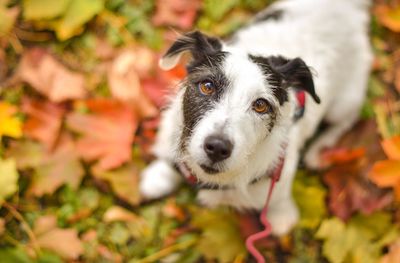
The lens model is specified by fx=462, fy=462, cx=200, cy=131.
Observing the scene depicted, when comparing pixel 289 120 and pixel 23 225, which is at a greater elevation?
pixel 289 120

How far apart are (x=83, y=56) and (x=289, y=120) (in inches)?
83.7

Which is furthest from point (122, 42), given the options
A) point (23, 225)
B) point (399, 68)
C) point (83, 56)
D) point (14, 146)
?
point (399, 68)

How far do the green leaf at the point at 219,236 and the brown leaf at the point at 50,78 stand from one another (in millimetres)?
1459

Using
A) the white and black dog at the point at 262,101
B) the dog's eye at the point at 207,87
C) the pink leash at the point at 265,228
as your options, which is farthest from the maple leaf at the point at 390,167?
the dog's eye at the point at 207,87

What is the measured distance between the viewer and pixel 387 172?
350cm

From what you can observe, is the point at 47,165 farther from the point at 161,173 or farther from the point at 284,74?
the point at 284,74

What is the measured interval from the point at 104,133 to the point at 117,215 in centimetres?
64

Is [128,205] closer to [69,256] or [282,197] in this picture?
[69,256]

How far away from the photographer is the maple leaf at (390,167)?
3.45m

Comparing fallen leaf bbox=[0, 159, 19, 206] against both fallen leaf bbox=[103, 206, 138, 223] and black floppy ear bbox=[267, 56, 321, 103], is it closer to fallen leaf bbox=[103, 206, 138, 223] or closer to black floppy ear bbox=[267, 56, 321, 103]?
fallen leaf bbox=[103, 206, 138, 223]

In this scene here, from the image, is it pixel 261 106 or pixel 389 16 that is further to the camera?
pixel 389 16

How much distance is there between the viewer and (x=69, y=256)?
3240 mm

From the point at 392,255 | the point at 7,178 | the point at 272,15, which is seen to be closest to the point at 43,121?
the point at 7,178

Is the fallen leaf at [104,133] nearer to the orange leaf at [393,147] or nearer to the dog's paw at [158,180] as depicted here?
the dog's paw at [158,180]
